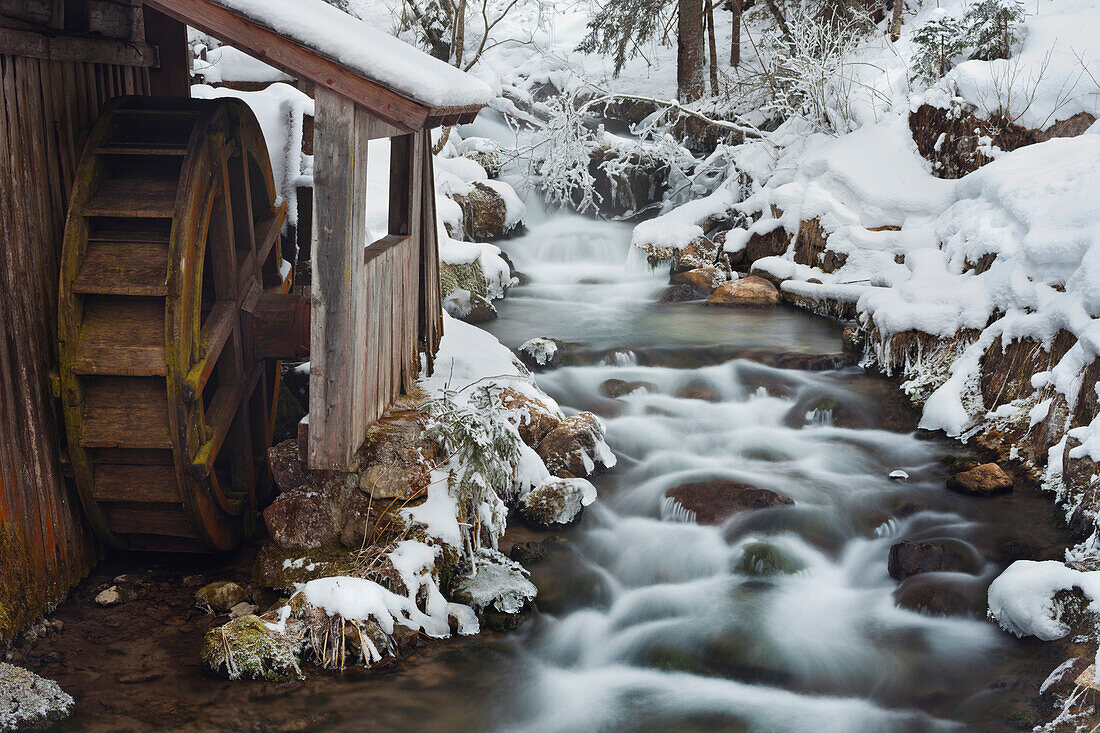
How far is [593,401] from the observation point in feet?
27.8

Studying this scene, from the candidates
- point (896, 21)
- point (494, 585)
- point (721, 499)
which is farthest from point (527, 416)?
point (896, 21)

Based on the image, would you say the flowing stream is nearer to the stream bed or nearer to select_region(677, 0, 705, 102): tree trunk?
the stream bed

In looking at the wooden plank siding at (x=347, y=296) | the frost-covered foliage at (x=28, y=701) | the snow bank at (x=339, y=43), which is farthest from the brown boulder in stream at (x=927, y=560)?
the frost-covered foliage at (x=28, y=701)

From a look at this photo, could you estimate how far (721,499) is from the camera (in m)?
6.57

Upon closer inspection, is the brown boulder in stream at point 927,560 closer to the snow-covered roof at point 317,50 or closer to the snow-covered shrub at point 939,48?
the snow-covered roof at point 317,50

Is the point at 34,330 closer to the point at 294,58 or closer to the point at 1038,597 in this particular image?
the point at 294,58

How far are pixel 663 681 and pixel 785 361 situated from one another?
16.4 ft

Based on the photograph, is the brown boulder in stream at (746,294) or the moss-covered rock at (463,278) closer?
the moss-covered rock at (463,278)

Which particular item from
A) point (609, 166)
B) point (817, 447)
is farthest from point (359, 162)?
point (609, 166)

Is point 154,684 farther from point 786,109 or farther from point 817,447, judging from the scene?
point 786,109

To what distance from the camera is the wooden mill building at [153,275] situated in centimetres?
427

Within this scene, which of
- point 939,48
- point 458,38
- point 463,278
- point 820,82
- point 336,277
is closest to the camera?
point 336,277

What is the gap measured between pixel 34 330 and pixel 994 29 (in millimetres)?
12315

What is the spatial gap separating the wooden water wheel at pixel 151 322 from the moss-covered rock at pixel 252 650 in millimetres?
967
